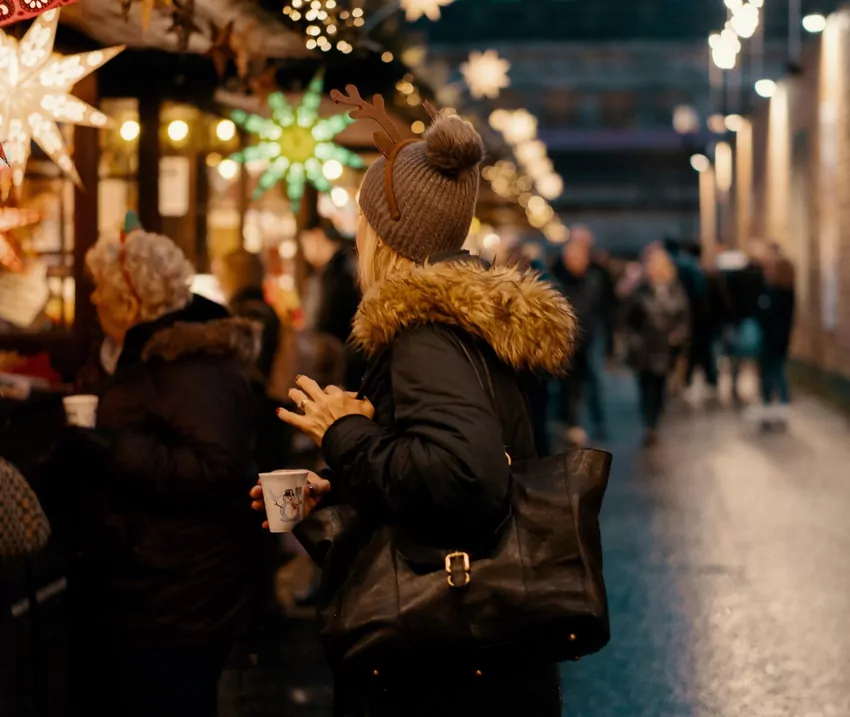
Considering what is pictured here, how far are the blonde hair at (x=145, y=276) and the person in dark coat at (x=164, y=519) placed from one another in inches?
4.7

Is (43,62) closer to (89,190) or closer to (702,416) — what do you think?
(89,190)

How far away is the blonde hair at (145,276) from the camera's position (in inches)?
186

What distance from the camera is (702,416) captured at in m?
18.6

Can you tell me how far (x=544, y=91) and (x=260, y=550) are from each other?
65.4 meters

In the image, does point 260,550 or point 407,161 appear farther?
point 260,550

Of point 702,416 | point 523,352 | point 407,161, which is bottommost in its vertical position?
point 702,416

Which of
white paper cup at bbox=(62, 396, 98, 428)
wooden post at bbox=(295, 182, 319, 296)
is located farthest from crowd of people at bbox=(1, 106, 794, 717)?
wooden post at bbox=(295, 182, 319, 296)

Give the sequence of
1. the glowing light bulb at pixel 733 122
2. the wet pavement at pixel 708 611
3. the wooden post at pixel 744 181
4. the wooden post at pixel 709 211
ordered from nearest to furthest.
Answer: the wet pavement at pixel 708 611, the glowing light bulb at pixel 733 122, the wooden post at pixel 744 181, the wooden post at pixel 709 211

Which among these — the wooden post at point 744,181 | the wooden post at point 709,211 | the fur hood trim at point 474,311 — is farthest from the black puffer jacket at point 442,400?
the wooden post at point 709,211

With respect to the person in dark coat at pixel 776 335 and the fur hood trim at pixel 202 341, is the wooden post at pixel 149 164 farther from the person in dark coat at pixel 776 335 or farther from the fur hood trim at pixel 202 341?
the person in dark coat at pixel 776 335

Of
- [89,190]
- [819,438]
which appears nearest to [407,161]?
[89,190]

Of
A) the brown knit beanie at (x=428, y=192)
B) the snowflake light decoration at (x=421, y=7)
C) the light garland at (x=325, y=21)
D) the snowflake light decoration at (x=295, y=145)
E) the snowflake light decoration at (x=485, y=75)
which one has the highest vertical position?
the snowflake light decoration at (x=485, y=75)

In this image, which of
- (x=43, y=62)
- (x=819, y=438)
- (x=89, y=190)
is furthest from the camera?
(x=819, y=438)

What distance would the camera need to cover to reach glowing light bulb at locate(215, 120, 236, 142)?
12.0 m
